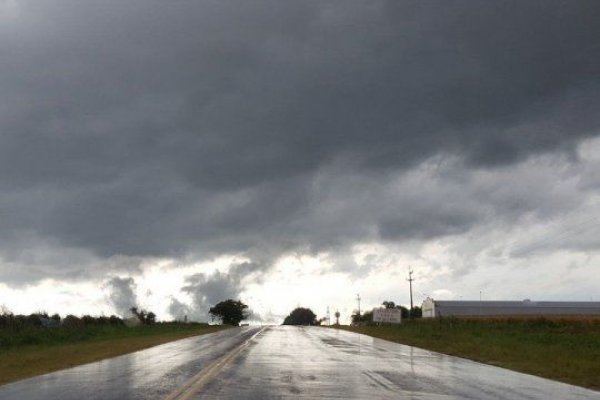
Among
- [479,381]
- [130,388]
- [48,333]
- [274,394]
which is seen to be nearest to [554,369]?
[479,381]

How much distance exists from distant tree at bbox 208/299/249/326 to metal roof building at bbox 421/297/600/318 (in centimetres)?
4548

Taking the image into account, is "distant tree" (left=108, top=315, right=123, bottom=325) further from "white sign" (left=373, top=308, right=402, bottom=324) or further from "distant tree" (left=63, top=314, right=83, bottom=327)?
"white sign" (left=373, top=308, right=402, bottom=324)

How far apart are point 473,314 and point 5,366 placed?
469 feet

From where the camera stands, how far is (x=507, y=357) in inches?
1126

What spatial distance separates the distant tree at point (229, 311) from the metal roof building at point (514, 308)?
45483 millimetres

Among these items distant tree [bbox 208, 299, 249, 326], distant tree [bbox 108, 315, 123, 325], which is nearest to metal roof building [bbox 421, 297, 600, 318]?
distant tree [bbox 208, 299, 249, 326]

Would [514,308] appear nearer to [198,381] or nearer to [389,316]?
[389,316]

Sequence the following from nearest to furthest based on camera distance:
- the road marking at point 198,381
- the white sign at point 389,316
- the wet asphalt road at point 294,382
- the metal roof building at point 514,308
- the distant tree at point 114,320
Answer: the road marking at point 198,381 < the wet asphalt road at point 294,382 < the distant tree at point 114,320 < the white sign at point 389,316 < the metal roof building at point 514,308

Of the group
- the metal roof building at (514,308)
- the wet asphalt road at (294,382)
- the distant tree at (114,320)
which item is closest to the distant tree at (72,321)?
the distant tree at (114,320)

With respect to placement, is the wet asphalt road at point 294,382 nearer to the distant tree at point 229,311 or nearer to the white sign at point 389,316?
the white sign at point 389,316

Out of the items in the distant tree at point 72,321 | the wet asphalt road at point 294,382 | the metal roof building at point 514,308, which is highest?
the metal roof building at point 514,308

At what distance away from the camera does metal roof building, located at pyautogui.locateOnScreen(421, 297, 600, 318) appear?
15438cm

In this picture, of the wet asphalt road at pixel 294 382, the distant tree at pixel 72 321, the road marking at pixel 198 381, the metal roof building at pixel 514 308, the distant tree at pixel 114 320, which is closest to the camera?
the road marking at pixel 198 381

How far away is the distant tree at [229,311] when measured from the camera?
166875mm
